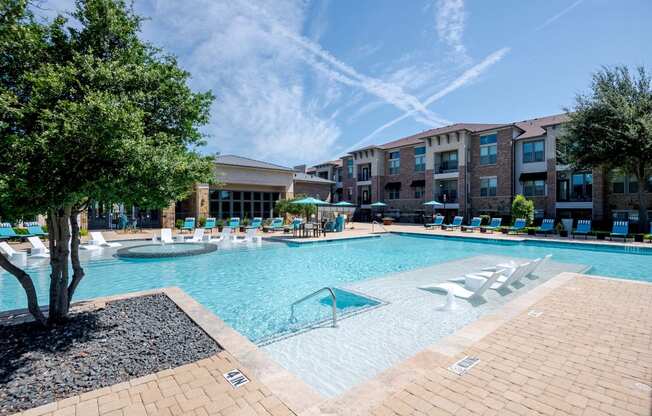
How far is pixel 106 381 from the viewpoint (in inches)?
127

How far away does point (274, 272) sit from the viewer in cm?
1043

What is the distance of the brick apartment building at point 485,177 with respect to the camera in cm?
2342

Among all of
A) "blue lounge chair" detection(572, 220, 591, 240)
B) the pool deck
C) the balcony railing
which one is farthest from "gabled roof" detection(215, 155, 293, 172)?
the pool deck

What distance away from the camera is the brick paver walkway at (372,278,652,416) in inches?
110

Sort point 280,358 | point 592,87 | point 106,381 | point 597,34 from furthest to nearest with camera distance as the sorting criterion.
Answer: point 592,87 → point 597,34 → point 280,358 → point 106,381

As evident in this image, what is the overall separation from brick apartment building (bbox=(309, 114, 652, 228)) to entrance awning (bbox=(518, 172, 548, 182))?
70 millimetres

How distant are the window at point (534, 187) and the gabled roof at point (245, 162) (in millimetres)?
21339

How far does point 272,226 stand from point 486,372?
65.4ft

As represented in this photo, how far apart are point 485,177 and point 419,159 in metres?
7.60

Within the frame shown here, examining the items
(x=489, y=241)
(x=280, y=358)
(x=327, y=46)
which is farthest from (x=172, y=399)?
(x=489, y=241)

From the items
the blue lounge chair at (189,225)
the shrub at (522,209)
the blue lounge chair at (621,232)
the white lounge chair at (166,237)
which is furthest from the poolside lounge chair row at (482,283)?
the blue lounge chair at (189,225)

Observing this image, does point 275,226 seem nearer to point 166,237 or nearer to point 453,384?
point 166,237

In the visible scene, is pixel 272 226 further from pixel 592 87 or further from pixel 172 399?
pixel 592 87

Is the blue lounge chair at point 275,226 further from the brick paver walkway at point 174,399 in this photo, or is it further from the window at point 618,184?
the window at point 618,184
